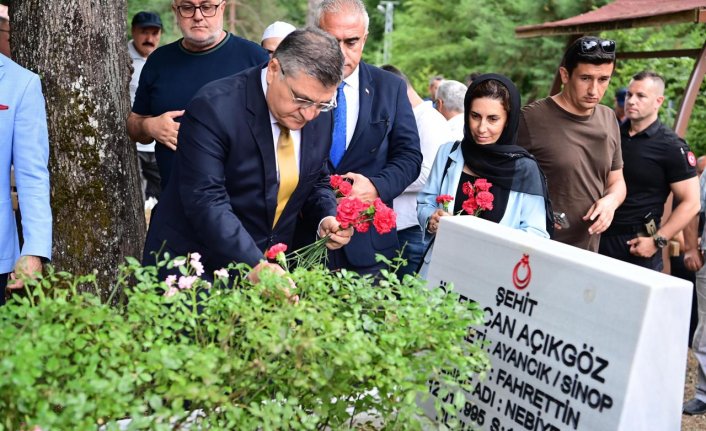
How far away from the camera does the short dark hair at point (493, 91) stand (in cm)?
397

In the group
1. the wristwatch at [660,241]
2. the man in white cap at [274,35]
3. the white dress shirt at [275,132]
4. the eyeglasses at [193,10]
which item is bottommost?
the wristwatch at [660,241]

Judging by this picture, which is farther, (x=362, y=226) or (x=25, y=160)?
(x=25, y=160)

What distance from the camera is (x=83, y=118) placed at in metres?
4.50

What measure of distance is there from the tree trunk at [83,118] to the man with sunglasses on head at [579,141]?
2042 millimetres

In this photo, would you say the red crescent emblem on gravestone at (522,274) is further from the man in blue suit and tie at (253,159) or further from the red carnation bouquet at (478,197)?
the red carnation bouquet at (478,197)

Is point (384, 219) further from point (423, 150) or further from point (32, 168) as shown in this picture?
point (423, 150)

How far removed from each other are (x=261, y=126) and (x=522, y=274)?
1.07 m

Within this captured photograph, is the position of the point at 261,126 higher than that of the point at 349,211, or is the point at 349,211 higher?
the point at 261,126

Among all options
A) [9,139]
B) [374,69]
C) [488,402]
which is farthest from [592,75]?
[9,139]

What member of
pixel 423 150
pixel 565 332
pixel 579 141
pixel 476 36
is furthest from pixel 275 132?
pixel 476 36

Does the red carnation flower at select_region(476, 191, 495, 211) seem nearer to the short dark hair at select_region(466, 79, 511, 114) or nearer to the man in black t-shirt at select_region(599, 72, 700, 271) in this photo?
the short dark hair at select_region(466, 79, 511, 114)

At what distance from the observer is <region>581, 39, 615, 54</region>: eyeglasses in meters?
4.50

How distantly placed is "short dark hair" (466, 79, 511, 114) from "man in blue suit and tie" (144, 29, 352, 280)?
858 millimetres

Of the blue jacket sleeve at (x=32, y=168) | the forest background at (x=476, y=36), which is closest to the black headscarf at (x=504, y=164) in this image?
the blue jacket sleeve at (x=32, y=168)
